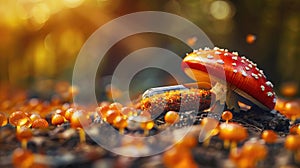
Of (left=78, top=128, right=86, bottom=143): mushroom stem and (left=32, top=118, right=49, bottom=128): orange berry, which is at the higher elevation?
(left=32, top=118, right=49, bottom=128): orange berry

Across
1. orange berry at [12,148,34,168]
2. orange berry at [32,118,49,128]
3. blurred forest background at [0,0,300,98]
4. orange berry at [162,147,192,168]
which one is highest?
blurred forest background at [0,0,300,98]

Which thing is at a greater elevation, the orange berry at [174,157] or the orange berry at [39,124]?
the orange berry at [39,124]

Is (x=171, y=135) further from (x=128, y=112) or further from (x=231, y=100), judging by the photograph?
(x=231, y=100)

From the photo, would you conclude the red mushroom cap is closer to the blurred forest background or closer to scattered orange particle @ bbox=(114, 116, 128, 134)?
scattered orange particle @ bbox=(114, 116, 128, 134)

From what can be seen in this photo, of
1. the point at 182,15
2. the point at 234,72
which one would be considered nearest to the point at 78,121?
the point at 234,72

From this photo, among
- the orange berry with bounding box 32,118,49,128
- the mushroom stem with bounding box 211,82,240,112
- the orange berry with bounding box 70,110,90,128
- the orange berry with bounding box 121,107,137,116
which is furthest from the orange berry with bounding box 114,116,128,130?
the mushroom stem with bounding box 211,82,240,112

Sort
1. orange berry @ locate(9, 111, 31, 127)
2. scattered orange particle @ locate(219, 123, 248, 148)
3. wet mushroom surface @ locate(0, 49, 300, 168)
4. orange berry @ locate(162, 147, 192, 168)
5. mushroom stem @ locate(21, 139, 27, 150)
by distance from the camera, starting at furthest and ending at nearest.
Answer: orange berry @ locate(9, 111, 31, 127)
mushroom stem @ locate(21, 139, 27, 150)
scattered orange particle @ locate(219, 123, 248, 148)
wet mushroom surface @ locate(0, 49, 300, 168)
orange berry @ locate(162, 147, 192, 168)

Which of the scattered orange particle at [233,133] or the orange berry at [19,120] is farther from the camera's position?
the orange berry at [19,120]

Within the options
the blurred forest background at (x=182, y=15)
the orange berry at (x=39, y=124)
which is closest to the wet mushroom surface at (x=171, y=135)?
the orange berry at (x=39, y=124)

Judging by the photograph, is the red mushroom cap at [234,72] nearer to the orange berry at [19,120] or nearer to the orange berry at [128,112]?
the orange berry at [128,112]
